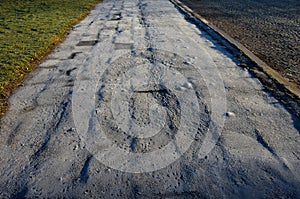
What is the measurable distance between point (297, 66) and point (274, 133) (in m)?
2.17

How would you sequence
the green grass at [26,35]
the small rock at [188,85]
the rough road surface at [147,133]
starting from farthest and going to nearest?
the green grass at [26,35], the small rock at [188,85], the rough road surface at [147,133]

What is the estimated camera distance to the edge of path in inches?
130

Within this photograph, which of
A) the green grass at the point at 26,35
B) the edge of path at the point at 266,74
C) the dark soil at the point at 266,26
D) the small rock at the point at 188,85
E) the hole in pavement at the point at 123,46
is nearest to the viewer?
the edge of path at the point at 266,74

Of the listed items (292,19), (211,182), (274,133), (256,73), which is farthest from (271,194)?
(292,19)

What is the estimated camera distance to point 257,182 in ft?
7.08

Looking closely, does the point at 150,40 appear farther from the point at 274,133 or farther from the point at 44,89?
the point at 274,133

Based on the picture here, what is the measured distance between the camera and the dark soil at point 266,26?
4729mm

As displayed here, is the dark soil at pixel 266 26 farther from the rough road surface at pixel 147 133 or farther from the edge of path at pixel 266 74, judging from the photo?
the rough road surface at pixel 147 133

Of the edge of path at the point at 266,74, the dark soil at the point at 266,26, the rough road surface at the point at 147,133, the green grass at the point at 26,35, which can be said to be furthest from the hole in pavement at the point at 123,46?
the dark soil at the point at 266,26

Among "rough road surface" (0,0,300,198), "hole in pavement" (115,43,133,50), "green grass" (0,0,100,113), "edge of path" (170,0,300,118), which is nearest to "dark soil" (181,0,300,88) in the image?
"edge of path" (170,0,300,118)

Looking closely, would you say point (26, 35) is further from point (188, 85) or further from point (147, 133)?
point (147, 133)

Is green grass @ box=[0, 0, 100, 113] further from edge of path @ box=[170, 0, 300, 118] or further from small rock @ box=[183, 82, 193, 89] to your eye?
edge of path @ box=[170, 0, 300, 118]

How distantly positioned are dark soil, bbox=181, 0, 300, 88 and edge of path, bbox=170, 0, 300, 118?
185 millimetres

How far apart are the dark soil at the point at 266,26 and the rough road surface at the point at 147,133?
0.83m
